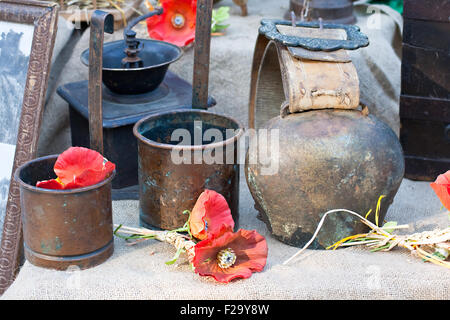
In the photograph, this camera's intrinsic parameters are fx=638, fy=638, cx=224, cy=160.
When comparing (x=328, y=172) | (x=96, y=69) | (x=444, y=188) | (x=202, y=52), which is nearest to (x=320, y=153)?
(x=328, y=172)

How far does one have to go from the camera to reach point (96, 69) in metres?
1.90

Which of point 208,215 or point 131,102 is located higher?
point 131,102

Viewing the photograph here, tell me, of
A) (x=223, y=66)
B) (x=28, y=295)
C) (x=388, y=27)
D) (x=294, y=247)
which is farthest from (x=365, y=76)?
(x=28, y=295)

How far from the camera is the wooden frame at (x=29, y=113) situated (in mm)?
2088

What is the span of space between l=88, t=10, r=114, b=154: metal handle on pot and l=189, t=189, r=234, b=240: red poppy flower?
0.37m

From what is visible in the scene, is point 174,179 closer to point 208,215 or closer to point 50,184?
point 208,215

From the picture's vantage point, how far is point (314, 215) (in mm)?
1861

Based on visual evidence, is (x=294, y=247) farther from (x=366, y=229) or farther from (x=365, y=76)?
(x=365, y=76)

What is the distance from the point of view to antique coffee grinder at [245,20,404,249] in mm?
1807

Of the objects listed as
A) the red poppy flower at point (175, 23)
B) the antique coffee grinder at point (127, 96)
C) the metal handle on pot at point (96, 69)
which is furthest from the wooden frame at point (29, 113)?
the red poppy flower at point (175, 23)

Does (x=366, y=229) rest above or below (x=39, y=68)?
below

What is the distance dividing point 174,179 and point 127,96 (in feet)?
1.77

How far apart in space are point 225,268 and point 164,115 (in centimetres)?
59
